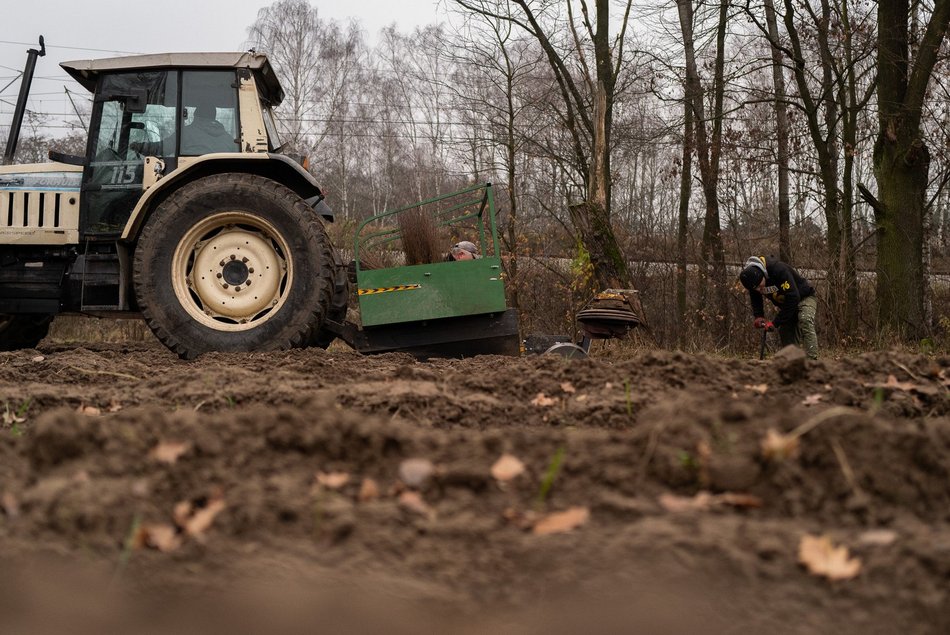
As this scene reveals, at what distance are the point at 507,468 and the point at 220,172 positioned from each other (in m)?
5.43

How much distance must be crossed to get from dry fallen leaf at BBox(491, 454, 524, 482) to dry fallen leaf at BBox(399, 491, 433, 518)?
20 centimetres

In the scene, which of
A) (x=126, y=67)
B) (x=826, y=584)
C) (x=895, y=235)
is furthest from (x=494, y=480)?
(x=895, y=235)

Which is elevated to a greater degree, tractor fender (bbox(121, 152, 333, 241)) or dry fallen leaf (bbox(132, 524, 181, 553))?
tractor fender (bbox(121, 152, 333, 241))

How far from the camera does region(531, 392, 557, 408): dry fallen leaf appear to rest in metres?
3.86

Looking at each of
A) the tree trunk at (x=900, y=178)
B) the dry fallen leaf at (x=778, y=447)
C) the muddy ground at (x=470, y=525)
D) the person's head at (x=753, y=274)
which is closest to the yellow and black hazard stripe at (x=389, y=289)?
the person's head at (x=753, y=274)

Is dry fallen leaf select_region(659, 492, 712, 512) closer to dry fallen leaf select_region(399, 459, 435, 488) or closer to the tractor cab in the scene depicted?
dry fallen leaf select_region(399, 459, 435, 488)

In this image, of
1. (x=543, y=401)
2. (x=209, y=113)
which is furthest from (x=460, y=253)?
(x=543, y=401)

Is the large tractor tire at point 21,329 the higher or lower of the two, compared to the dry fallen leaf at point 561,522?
higher

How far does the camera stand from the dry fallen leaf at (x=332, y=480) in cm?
209

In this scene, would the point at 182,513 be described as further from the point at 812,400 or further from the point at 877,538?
the point at 812,400

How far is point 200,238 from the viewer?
655cm

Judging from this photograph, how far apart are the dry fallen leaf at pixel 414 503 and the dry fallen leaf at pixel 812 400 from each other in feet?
7.63

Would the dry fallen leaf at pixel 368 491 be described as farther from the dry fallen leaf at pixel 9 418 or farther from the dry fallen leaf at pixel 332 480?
the dry fallen leaf at pixel 9 418

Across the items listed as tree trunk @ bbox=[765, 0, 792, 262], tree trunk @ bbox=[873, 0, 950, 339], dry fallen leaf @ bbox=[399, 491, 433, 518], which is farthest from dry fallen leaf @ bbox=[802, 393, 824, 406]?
tree trunk @ bbox=[765, 0, 792, 262]
